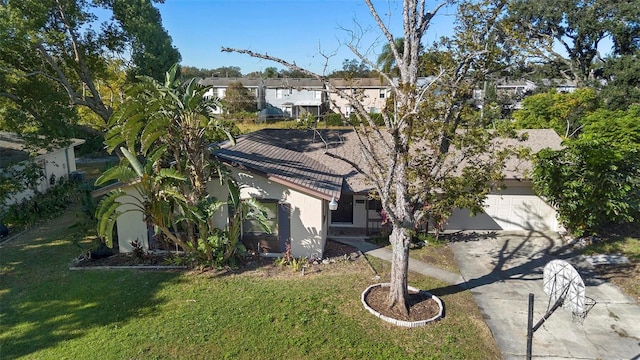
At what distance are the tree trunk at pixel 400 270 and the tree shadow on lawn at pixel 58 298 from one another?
622 cm

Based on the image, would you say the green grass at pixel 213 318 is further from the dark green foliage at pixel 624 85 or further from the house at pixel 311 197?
the dark green foliage at pixel 624 85

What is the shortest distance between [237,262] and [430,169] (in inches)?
277

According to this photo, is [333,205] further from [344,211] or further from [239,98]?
[239,98]

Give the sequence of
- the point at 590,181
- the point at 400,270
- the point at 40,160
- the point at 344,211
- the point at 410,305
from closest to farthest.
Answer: the point at 400,270
the point at 410,305
the point at 590,181
the point at 344,211
the point at 40,160

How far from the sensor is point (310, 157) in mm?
19125

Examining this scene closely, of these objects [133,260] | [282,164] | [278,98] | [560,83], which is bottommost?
[133,260]

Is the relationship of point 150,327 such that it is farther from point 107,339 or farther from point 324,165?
point 324,165

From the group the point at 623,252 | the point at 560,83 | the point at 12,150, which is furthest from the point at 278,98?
the point at 623,252

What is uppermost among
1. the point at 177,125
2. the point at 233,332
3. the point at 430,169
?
the point at 177,125

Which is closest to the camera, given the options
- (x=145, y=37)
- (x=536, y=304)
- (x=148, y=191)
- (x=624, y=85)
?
(x=536, y=304)

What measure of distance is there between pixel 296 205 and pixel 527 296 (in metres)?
7.47

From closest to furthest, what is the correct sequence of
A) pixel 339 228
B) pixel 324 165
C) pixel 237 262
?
pixel 237 262
pixel 339 228
pixel 324 165

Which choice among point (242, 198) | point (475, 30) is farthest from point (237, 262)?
point (475, 30)

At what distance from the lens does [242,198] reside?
13453mm
